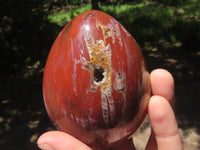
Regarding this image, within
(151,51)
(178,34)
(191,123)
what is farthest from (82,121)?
(178,34)

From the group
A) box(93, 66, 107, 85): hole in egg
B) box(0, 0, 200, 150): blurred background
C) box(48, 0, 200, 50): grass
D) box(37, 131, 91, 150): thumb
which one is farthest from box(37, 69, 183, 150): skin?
box(48, 0, 200, 50): grass

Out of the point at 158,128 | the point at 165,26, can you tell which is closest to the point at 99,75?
the point at 158,128

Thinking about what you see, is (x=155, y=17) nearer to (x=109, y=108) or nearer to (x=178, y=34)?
(x=178, y=34)

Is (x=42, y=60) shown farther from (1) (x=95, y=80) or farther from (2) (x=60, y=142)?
(1) (x=95, y=80)

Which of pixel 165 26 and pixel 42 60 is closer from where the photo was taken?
pixel 42 60

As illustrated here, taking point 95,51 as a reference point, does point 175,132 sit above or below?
below

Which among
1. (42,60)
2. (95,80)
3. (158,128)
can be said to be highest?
(95,80)

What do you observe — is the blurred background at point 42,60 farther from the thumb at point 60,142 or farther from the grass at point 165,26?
the thumb at point 60,142
